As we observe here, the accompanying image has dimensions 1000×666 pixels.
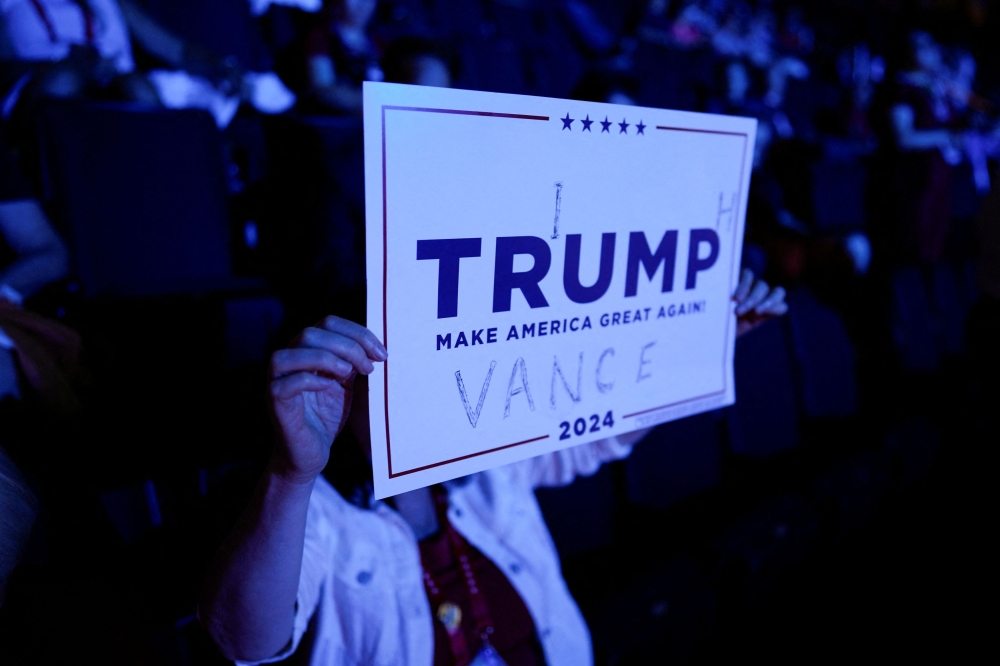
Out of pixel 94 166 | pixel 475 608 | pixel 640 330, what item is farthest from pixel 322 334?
pixel 94 166

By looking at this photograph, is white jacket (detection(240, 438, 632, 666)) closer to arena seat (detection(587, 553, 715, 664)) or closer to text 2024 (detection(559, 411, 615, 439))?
arena seat (detection(587, 553, 715, 664))

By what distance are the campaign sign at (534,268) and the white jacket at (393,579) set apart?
0.79 ft

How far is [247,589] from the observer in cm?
60

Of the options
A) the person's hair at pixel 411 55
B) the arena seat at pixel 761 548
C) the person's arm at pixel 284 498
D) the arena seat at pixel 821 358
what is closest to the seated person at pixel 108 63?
the person's hair at pixel 411 55

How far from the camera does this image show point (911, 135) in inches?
151

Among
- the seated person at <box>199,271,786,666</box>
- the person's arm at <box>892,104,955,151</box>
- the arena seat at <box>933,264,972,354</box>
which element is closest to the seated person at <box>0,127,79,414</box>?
the seated person at <box>199,271,786,666</box>

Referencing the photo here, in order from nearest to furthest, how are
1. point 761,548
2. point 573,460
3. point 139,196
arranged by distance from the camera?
point 573,460, point 139,196, point 761,548

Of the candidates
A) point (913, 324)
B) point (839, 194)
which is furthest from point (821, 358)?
point (839, 194)

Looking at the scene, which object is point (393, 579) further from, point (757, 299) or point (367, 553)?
point (757, 299)

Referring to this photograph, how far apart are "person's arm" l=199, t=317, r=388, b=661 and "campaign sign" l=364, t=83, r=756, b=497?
0.15 feet

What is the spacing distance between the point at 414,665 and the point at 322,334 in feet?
1.60

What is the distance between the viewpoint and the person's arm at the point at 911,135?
379cm

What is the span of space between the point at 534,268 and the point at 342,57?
177 centimetres

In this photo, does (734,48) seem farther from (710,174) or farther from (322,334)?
(322,334)
